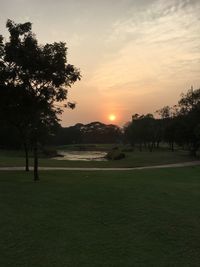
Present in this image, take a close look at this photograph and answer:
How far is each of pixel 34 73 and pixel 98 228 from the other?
13296 mm

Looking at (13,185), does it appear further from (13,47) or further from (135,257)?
(135,257)

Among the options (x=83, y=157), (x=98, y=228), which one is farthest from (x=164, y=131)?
(x=98, y=228)

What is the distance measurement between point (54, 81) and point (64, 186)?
6346 millimetres

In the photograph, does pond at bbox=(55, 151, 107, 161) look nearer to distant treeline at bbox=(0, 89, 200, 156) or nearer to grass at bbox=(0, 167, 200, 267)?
distant treeline at bbox=(0, 89, 200, 156)

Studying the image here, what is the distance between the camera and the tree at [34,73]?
22703mm

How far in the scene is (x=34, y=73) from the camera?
22.9 metres

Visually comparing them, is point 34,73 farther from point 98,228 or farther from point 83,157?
point 83,157

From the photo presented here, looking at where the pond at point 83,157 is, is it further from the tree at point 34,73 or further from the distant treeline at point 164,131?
the tree at point 34,73

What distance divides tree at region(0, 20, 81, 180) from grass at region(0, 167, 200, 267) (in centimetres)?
675

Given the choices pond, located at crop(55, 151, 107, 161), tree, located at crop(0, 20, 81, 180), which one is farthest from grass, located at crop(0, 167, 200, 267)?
pond, located at crop(55, 151, 107, 161)

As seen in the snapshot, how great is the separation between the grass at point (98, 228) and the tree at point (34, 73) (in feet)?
22.2

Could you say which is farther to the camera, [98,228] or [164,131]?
[164,131]

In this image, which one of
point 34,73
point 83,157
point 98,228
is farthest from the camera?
point 83,157

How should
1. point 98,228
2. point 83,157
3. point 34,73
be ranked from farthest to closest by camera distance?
point 83,157 → point 34,73 → point 98,228
